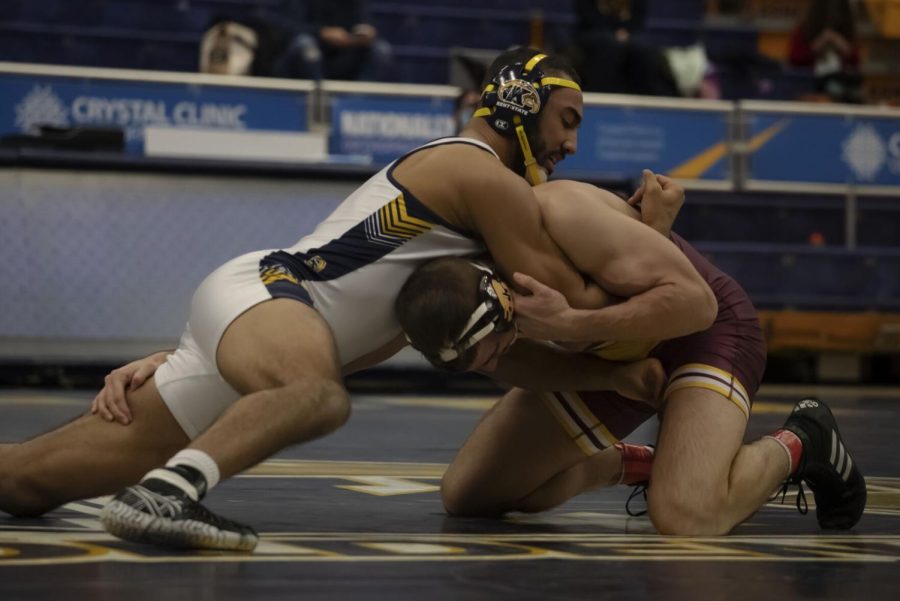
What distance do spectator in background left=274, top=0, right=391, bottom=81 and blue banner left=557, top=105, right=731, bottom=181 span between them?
197cm

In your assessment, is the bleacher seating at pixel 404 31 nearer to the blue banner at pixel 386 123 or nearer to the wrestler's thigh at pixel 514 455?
the blue banner at pixel 386 123

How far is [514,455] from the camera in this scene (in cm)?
443

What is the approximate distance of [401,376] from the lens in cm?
1013

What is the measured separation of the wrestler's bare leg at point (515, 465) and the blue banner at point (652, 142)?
5.90 meters

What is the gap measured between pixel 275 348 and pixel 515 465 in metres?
1.10

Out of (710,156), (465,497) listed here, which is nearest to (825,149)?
(710,156)

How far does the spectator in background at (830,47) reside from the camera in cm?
1292

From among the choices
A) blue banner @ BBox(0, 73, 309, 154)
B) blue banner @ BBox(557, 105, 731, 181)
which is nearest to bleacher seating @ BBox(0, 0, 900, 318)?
blue banner @ BBox(557, 105, 731, 181)

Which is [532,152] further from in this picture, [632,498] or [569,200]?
[632,498]

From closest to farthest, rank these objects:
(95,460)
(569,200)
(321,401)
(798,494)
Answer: (321,401)
(569,200)
(95,460)
(798,494)

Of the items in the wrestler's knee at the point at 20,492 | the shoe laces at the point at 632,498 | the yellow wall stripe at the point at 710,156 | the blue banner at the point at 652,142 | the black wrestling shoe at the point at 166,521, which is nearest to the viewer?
the black wrestling shoe at the point at 166,521

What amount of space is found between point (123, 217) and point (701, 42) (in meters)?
6.16

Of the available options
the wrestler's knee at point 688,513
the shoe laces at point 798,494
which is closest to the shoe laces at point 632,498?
the shoe laces at point 798,494

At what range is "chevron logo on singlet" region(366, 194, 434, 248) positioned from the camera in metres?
3.76
